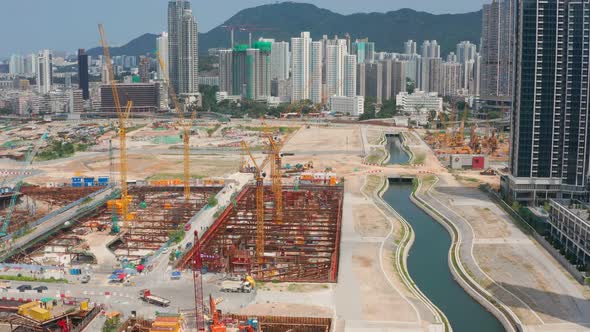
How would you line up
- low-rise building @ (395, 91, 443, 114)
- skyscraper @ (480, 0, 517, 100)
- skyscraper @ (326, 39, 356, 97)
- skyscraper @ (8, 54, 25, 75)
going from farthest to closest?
skyscraper @ (8, 54, 25, 75) → skyscraper @ (326, 39, 356, 97) → low-rise building @ (395, 91, 443, 114) → skyscraper @ (480, 0, 517, 100)

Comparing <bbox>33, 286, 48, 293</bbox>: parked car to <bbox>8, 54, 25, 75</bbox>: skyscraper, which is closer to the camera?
<bbox>33, 286, 48, 293</bbox>: parked car

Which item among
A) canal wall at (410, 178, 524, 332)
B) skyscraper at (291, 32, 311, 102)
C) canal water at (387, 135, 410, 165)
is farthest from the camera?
skyscraper at (291, 32, 311, 102)

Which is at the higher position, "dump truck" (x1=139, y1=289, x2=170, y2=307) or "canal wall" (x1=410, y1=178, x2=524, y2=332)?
"dump truck" (x1=139, y1=289, x2=170, y2=307)

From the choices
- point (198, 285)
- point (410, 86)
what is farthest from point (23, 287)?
point (410, 86)

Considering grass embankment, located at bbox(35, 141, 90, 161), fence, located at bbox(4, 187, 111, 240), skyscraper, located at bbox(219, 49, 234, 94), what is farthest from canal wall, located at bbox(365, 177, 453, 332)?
skyscraper, located at bbox(219, 49, 234, 94)

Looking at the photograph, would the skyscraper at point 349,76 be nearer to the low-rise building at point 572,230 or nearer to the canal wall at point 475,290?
the canal wall at point 475,290

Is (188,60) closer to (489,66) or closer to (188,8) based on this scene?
(188,8)

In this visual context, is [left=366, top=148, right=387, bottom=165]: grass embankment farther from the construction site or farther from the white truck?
the white truck
